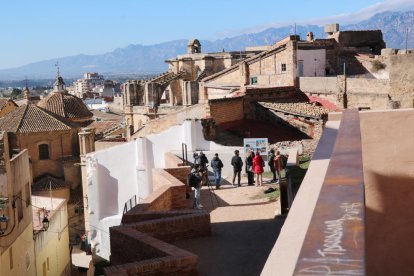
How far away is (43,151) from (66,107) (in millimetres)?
7398

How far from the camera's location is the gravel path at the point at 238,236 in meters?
9.88

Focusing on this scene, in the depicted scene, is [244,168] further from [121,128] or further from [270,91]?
[121,128]

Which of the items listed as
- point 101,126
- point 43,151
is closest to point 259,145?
point 43,151

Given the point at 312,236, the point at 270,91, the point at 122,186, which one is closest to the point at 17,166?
the point at 122,186

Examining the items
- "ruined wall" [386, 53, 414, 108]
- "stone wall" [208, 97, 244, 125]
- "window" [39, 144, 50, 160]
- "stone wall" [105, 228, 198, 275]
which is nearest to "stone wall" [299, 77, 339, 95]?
"stone wall" [208, 97, 244, 125]

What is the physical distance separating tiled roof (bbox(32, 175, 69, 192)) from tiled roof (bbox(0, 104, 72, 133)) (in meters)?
3.11

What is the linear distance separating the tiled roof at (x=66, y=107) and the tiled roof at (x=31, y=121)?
4.88 meters

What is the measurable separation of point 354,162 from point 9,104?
50.9 metres

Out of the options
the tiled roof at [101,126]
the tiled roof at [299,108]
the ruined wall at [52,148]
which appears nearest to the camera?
the tiled roof at [299,108]

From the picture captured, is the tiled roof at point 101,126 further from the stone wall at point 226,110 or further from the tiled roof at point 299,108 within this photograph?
the stone wall at point 226,110

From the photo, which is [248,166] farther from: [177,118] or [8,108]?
[8,108]

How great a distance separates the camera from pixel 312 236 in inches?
154

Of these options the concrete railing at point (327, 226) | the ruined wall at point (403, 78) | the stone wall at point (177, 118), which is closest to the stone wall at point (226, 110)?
the stone wall at point (177, 118)

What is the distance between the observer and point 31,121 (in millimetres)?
38875
